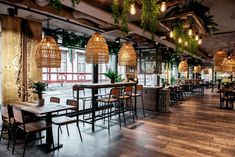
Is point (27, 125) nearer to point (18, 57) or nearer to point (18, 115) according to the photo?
point (18, 115)

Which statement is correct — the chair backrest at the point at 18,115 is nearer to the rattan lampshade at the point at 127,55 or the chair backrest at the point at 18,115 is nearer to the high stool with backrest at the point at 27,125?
the high stool with backrest at the point at 27,125

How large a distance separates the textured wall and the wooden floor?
1195 mm

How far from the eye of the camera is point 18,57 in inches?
168

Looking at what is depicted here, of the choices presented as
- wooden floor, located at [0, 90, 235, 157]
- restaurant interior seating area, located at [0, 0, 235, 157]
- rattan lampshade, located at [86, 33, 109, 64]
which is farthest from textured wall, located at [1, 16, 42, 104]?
rattan lampshade, located at [86, 33, 109, 64]

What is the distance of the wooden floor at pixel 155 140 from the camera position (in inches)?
131

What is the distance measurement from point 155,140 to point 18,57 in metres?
3.53

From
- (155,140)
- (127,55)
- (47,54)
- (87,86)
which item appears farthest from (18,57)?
(155,140)

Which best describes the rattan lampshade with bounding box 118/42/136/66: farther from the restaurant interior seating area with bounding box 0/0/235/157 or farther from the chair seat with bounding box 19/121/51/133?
the chair seat with bounding box 19/121/51/133

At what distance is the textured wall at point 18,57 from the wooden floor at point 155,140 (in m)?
1.20

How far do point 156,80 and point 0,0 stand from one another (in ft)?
24.4

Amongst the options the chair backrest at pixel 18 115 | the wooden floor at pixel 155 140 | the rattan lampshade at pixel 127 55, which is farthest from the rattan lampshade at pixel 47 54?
the rattan lampshade at pixel 127 55

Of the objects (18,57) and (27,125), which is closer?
(27,125)

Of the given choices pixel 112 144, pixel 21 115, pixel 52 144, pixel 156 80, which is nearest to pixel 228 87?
pixel 156 80

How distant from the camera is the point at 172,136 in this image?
4.21m
